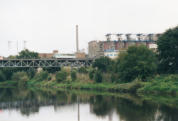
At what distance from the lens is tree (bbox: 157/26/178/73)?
5781cm

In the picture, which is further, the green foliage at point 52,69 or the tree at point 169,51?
the green foliage at point 52,69

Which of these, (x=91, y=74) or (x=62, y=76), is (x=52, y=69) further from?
(x=91, y=74)

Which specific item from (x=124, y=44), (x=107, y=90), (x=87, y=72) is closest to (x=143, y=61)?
(x=107, y=90)

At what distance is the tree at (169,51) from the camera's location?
190 ft

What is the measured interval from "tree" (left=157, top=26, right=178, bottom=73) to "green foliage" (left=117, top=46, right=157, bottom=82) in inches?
77.6

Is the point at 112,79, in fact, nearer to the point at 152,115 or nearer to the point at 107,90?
the point at 107,90

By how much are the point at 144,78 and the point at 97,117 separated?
27.9m

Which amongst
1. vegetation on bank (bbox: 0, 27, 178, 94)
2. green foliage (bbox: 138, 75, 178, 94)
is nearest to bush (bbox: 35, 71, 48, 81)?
vegetation on bank (bbox: 0, 27, 178, 94)

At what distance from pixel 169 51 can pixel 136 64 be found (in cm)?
652

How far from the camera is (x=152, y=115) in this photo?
29.8 m

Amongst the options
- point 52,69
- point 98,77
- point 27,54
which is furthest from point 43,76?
point 98,77

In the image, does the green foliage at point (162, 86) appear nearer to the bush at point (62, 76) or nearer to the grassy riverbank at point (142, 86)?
the grassy riverbank at point (142, 86)

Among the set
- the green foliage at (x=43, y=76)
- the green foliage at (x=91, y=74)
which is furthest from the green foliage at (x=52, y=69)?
the green foliage at (x=91, y=74)

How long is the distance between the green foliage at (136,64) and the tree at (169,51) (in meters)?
1.97
